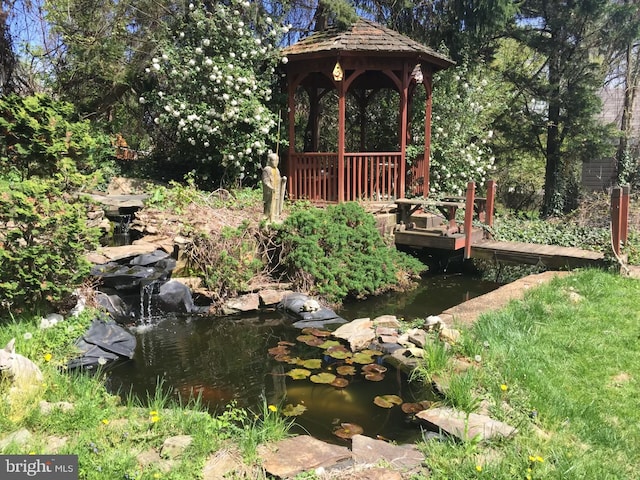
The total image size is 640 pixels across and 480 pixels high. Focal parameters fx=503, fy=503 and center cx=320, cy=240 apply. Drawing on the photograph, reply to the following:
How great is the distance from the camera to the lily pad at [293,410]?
386 centimetres

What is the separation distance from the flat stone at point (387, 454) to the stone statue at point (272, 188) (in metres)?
4.94

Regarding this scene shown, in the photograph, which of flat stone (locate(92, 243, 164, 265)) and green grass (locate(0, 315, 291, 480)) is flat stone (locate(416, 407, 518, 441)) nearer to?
green grass (locate(0, 315, 291, 480))

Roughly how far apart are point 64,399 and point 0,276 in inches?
62.5

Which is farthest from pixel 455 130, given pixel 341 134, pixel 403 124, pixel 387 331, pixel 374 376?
pixel 374 376

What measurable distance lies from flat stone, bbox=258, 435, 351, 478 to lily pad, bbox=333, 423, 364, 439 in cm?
47

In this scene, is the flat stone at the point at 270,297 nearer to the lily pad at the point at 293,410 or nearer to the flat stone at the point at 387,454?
the lily pad at the point at 293,410

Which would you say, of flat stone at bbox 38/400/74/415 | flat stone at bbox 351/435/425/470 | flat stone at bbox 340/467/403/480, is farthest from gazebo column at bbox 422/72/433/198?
flat stone at bbox 38/400/74/415

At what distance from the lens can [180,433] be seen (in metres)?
3.04

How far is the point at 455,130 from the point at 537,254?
15.5 ft

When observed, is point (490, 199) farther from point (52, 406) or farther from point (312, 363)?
point (52, 406)

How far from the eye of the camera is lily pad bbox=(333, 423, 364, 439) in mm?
3547

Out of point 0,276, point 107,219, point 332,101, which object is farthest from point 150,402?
point 332,101

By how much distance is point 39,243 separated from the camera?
15.4 ft

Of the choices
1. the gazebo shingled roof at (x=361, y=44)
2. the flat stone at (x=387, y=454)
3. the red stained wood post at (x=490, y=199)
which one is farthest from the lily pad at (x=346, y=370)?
the gazebo shingled roof at (x=361, y=44)
